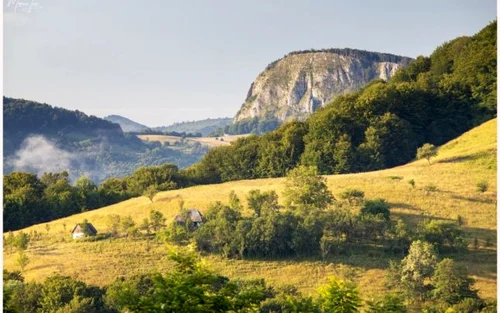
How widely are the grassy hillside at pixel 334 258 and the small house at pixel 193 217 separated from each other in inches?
143

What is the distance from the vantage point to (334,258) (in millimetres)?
45656

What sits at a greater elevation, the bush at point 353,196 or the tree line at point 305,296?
the bush at point 353,196

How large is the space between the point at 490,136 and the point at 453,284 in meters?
47.0

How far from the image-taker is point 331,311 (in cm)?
1812

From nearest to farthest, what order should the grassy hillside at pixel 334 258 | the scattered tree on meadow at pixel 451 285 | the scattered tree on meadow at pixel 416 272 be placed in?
the scattered tree on meadow at pixel 451 285
the scattered tree on meadow at pixel 416 272
the grassy hillside at pixel 334 258

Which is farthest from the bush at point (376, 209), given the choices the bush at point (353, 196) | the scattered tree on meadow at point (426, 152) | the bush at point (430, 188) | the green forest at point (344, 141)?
the green forest at point (344, 141)

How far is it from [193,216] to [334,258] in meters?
14.4

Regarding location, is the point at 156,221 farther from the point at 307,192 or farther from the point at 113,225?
the point at 307,192

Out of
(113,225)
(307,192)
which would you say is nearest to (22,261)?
(113,225)

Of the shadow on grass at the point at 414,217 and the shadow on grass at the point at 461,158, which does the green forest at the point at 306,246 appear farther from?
the shadow on grass at the point at 461,158

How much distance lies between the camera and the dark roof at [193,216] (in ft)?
174

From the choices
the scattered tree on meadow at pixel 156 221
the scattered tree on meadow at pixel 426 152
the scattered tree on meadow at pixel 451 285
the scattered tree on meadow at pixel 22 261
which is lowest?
the scattered tree on meadow at pixel 451 285

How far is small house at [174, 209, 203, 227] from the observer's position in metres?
53.0

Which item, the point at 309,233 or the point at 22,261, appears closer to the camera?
the point at 22,261
